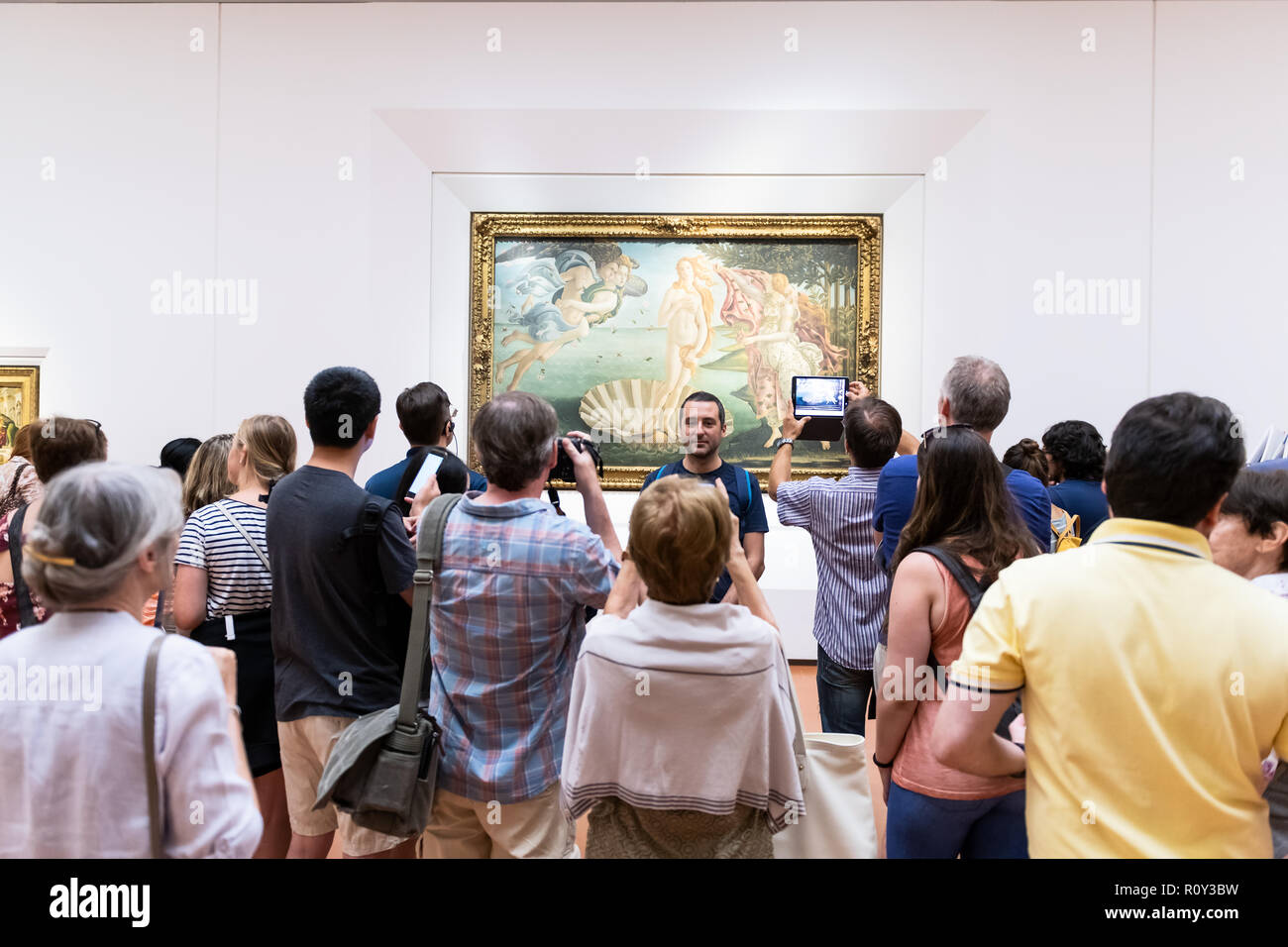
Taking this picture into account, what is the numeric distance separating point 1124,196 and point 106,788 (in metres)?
8.11

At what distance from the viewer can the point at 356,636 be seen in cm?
284

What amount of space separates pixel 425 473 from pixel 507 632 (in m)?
1.18

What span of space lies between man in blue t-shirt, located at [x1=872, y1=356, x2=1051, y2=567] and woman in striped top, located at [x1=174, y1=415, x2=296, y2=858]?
2.28m

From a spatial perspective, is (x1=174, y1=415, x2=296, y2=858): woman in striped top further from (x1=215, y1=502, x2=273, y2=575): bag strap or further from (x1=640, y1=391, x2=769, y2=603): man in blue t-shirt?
(x1=640, y1=391, x2=769, y2=603): man in blue t-shirt

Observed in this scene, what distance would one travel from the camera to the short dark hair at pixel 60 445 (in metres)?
3.11

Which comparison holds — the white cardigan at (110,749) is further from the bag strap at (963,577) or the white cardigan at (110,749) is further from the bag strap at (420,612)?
the bag strap at (963,577)

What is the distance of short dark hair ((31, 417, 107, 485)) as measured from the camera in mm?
3111

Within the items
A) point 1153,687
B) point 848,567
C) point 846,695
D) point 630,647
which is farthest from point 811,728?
point 1153,687

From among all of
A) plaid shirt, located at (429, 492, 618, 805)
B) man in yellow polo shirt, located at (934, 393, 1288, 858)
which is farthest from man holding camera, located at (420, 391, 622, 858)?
man in yellow polo shirt, located at (934, 393, 1288, 858)

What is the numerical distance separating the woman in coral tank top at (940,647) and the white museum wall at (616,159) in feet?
17.0

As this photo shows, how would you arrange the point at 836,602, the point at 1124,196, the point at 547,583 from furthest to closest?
the point at 1124,196 → the point at 836,602 → the point at 547,583

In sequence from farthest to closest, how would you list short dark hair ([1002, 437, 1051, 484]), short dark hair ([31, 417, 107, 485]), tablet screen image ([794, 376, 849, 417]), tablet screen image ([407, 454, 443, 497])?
tablet screen image ([794, 376, 849, 417])
short dark hair ([1002, 437, 1051, 484])
tablet screen image ([407, 454, 443, 497])
short dark hair ([31, 417, 107, 485])

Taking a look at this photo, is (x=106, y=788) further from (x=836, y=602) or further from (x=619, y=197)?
(x=619, y=197)

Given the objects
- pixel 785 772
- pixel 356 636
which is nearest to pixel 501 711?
pixel 356 636
